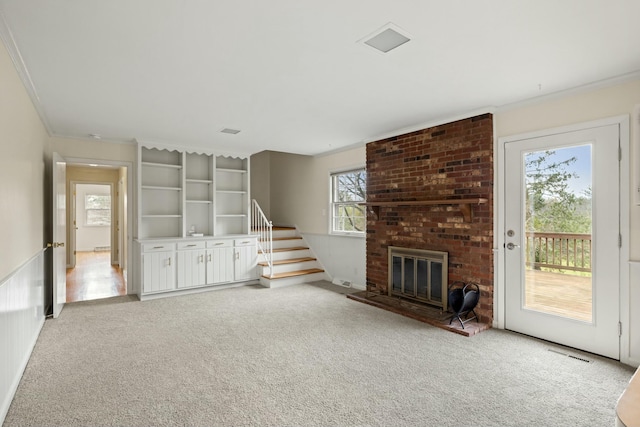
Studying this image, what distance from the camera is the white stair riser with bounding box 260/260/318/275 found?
614cm

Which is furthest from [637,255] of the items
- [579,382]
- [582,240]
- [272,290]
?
[272,290]

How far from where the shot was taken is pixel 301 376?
2668 millimetres

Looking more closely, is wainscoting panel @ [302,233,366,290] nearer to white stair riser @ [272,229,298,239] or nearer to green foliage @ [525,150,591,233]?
white stair riser @ [272,229,298,239]

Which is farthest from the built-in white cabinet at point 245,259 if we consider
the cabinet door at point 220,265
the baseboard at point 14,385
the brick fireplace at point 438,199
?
the baseboard at point 14,385

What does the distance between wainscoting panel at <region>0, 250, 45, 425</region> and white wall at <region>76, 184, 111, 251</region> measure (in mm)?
8386

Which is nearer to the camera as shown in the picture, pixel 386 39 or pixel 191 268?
pixel 386 39

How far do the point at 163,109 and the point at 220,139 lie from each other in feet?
4.98

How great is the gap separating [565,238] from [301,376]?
→ 9.03ft

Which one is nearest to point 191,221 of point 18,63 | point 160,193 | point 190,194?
point 190,194

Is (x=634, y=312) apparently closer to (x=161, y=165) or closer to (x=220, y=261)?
(x=220, y=261)

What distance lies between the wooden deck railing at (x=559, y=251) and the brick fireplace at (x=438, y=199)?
0.39m

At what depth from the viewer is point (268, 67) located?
8.88 feet

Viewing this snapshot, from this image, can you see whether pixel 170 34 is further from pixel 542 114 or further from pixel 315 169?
pixel 315 169

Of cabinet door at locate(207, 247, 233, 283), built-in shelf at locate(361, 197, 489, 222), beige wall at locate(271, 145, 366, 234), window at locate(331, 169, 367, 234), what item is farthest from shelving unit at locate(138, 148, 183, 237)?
built-in shelf at locate(361, 197, 489, 222)
